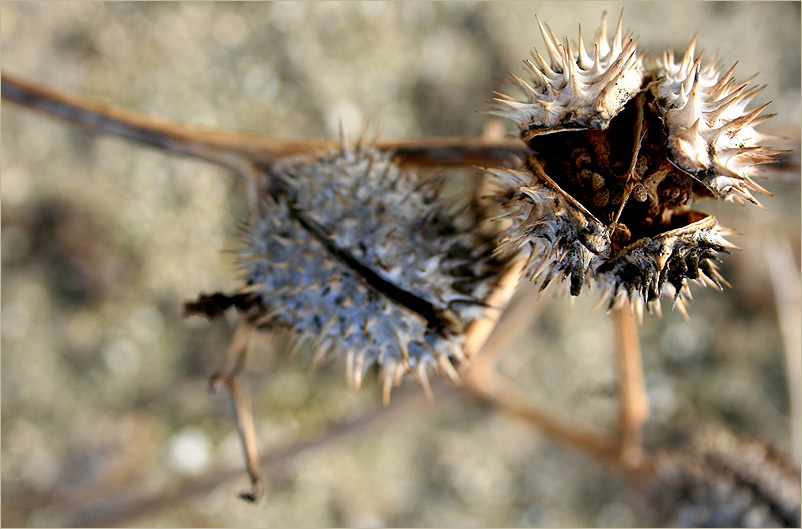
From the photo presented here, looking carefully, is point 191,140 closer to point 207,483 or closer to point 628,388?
point 207,483

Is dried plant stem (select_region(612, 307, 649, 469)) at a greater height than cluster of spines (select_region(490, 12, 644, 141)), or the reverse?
cluster of spines (select_region(490, 12, 644, 141))

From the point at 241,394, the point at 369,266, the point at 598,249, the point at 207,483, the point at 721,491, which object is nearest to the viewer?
the point at 598,249

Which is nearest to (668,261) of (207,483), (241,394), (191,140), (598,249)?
(598,249)

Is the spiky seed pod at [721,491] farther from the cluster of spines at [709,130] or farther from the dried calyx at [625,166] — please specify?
the cluster of spines at [709,130]

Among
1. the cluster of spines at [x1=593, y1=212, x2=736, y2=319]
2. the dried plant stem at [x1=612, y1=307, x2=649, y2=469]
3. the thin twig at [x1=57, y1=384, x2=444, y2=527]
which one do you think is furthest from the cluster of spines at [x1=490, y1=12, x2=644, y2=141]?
the thin twig at [x1=57, y1=384, x2=444, y2=527]

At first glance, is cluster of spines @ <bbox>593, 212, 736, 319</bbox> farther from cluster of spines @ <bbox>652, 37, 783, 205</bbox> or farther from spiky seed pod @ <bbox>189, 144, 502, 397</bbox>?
spiky seed pod @ <bbox>189, 144, 502, 397</bbox>

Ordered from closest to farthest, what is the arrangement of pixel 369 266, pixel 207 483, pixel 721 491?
1. pixel 369 266
2. pixel 721 491
3. pixel 207 483
